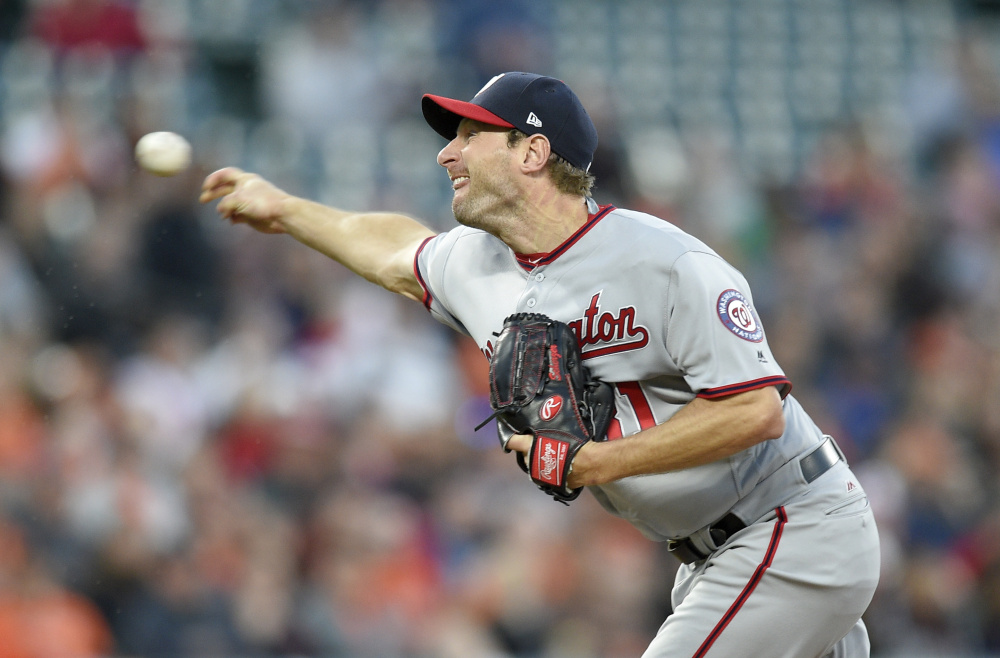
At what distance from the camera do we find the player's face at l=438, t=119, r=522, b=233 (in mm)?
3750

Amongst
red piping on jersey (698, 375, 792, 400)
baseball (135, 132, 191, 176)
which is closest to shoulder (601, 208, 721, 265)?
red piping on jersey (698, 375, 792, 400)

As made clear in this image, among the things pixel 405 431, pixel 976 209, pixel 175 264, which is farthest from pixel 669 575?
pixel 976 209

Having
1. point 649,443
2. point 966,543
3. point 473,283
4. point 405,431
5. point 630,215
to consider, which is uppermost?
point 630,215

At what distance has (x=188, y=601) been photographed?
6.60 meters

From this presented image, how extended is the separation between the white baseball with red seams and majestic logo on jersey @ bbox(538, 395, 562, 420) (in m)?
0.12

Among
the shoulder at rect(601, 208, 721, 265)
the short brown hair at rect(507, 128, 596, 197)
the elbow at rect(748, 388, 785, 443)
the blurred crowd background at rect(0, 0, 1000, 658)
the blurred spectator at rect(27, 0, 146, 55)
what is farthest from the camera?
the blurred spectator at rect(27, 0, 146, 55)

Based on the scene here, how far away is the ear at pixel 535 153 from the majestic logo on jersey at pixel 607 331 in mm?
432

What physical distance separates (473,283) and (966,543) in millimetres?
5628

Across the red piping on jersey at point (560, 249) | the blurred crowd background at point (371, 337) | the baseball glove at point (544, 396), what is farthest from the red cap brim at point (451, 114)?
the blurred crowd background at point (371, 337)

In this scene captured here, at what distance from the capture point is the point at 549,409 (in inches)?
137

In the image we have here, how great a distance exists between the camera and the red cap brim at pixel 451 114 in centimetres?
370

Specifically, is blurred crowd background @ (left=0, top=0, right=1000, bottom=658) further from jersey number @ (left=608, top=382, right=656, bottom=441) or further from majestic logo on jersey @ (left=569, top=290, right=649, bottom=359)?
majestic logo on jersey @ (left=569, top=290, right=649, bottom=359)

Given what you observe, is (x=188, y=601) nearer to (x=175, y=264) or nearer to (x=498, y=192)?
(x=175, y=264)

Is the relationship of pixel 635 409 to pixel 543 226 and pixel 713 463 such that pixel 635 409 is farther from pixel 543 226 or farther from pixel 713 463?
pixel 543 226
